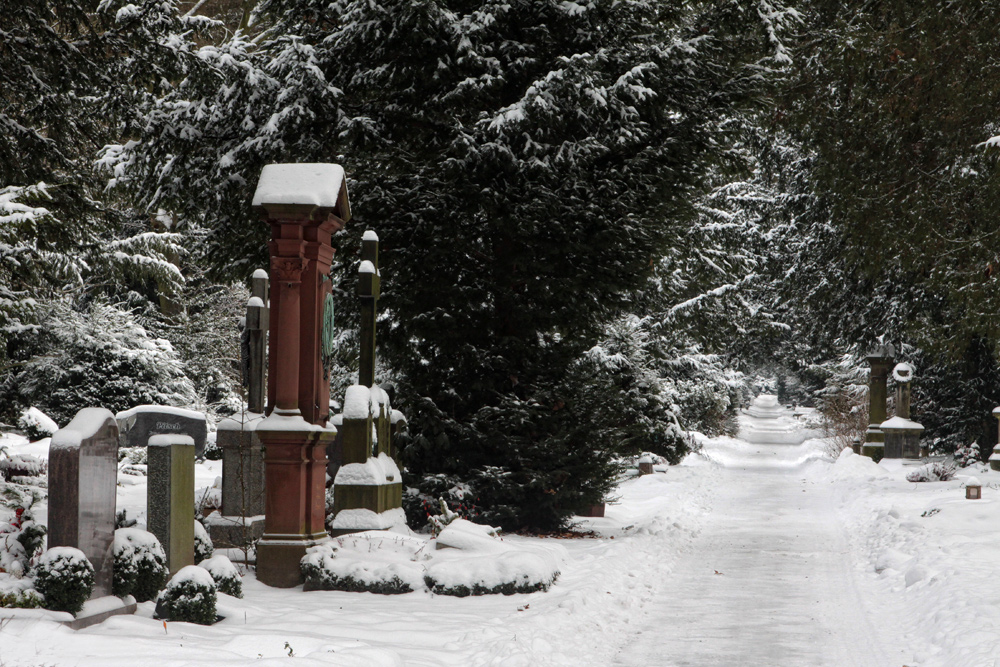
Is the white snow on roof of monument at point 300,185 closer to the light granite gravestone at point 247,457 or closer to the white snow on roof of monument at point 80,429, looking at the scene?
the light granite gravestone at point 247,457

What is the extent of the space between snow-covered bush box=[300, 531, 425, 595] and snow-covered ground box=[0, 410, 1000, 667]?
141mm

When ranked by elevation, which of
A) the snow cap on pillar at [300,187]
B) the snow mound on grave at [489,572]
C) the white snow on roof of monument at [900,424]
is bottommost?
the snow mound on grave at [489,572]

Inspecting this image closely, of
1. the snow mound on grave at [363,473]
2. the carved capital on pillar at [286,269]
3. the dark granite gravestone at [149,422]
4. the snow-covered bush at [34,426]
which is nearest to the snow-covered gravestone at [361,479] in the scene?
the snow mound on grave at [363,473]

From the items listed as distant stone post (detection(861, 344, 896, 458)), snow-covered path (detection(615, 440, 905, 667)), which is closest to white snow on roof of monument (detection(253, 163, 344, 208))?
snow-covered path (detection(615, 440, 905, 667))

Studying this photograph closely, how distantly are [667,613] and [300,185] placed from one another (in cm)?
535

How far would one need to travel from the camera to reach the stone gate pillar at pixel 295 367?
30.4 ft

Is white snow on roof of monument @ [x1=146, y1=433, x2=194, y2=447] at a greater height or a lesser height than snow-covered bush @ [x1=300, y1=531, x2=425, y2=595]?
greater

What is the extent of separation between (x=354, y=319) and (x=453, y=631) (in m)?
8.72

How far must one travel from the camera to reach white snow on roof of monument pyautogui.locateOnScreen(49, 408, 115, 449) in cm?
665

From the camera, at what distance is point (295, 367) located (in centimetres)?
952

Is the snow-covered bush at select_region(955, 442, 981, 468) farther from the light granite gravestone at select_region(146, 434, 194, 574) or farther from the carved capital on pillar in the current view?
the light granite gravestone at select_region(146, 434, 194, 574)

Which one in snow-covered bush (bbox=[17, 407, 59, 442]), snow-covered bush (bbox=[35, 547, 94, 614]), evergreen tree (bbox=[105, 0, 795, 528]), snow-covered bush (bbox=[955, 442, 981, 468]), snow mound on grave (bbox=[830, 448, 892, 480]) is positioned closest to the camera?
snow-covered bush (bbox=[35, 547, 94, 614])

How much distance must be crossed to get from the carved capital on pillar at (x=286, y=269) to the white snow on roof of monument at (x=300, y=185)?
1.87ft

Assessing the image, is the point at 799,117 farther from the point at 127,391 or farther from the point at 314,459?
the point at 127,391
